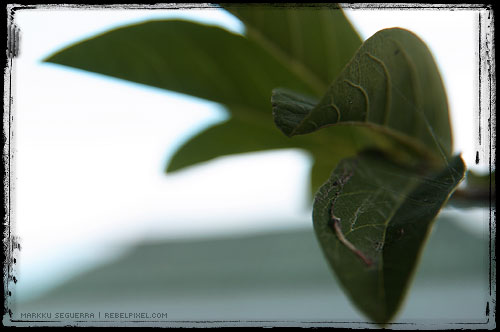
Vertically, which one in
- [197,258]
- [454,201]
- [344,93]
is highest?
[344,93]

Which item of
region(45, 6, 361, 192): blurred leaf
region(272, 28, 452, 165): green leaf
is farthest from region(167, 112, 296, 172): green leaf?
region(272, 28, 452, 165): green leaf

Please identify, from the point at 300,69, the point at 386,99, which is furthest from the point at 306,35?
the point at 386,99

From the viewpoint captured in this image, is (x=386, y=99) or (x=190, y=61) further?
(x=190, y=61)

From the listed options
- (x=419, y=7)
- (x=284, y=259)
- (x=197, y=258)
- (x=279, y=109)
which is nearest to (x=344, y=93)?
(x=279, y=109)

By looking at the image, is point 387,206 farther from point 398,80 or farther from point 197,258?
point 197,258

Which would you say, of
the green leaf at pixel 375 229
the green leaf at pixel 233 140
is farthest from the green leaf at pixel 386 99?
the green leaf at pixel 233 140

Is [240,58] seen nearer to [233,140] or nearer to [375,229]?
[233,140]
